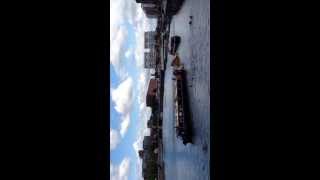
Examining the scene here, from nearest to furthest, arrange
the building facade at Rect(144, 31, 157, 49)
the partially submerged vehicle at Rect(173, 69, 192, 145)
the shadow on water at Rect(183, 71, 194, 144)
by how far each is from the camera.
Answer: the shadow on water at Rect(183, 71, 194, 144)
the partially submerged vehicle at Rect(173, 69, 192, 145)
the building facade at Rect(144, 31, 157, 49)

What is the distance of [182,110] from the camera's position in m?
13.9

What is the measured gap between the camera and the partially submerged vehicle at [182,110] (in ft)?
43.1

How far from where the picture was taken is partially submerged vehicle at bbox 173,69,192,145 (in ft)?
43.1

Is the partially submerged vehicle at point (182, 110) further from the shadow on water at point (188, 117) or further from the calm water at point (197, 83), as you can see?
the calm water at point (197, 83)

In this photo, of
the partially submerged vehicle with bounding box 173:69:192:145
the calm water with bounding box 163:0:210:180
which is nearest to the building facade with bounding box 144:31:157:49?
the calm water with bounding box 163:0:210:180

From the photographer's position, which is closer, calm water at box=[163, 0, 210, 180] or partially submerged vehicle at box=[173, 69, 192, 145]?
calm water at box=[163, 0, 210, 180]

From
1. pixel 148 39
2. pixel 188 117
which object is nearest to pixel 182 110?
pixel 188 117

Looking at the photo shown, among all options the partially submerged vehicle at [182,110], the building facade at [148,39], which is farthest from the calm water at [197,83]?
the building facade at [148,39]

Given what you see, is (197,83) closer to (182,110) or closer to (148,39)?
(182,110)

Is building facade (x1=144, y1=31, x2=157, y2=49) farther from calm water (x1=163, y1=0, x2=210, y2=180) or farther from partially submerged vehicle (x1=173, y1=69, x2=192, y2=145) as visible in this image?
partially submerged vehicle (x1=173, y1=69, x2=192, y2=145)
